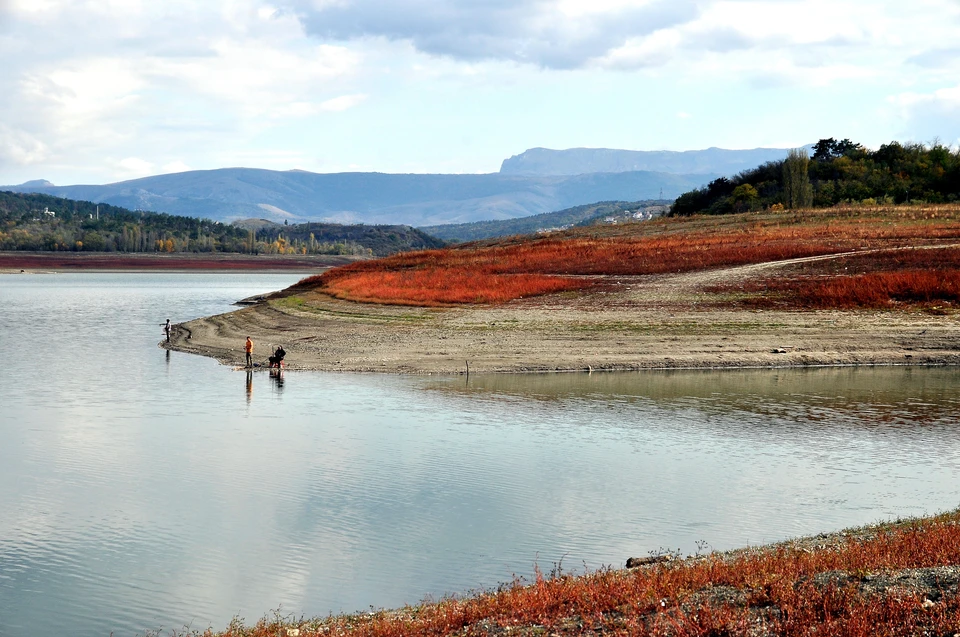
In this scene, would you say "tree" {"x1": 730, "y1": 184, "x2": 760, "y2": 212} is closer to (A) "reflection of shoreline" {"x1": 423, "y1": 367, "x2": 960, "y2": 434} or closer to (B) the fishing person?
(A) "reflection of shoreline" {"x1": 423, "y1": 367, "x2": 960, "y2": 434}

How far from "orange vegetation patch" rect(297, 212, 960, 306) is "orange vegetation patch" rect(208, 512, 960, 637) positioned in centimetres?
4657

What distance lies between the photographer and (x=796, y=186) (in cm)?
11788

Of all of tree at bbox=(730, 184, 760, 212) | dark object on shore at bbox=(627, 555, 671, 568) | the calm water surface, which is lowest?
the calm water surface

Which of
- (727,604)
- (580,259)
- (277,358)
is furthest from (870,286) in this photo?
(727,604)

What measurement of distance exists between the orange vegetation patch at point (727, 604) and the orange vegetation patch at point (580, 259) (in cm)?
4657

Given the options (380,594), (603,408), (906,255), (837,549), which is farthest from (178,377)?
(906,255)

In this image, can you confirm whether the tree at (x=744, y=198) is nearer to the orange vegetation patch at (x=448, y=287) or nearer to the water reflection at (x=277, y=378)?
the orange vegetation patch at (x=448, y=287)

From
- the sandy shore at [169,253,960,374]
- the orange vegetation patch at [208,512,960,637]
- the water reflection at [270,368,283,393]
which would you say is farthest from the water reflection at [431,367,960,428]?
the orange vegetation patch at [208,512,960,637]

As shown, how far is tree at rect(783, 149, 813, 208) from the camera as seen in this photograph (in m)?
118

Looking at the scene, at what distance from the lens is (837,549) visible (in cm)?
1505

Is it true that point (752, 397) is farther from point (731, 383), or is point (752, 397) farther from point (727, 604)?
point (727, 604)

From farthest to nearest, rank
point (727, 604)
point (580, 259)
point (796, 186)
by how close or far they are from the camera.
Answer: point (796, 186), point (580, 259), point (727, 604)

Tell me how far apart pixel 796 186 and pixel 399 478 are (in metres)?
104

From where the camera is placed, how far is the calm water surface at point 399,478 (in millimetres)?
16359
